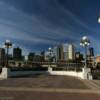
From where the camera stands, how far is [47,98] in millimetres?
13906

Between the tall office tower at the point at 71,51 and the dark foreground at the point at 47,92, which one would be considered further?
the tall office tower at the point at 71,51

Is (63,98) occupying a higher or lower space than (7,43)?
lower

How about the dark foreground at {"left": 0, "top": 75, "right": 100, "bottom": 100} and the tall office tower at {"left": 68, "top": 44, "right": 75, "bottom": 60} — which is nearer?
the dark foreground at {"left": 0, "top": 75, "right": 100, "bottom": 100}

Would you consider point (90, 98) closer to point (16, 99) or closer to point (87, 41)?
point (16, 99)

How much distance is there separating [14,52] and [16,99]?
100 m

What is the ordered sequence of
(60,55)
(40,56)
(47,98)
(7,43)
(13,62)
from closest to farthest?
(47,98)
(7,43)
(13,62)
(40,56)
(60,55)

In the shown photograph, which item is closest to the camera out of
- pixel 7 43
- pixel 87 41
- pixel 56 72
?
pixel 87 41

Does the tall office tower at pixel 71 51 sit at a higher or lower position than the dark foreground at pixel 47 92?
higher

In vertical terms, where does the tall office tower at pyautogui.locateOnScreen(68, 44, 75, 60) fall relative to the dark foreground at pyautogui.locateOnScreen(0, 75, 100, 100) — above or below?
above

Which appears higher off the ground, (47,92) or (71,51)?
(71,51)

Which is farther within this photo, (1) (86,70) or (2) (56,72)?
(2) (56,72)

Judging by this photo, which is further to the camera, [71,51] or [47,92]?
[71,51]

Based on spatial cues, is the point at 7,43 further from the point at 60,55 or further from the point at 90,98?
the point at 60,55

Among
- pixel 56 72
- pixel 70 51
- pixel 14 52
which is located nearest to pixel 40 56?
pixel 14 52
